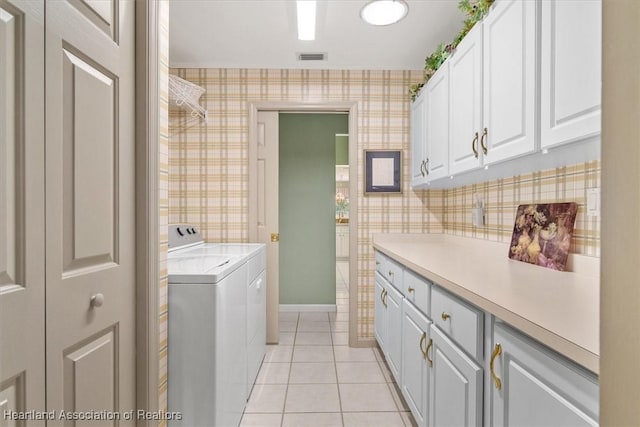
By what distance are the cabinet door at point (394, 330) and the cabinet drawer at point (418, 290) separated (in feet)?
0.60

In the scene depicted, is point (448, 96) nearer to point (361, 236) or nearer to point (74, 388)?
point (361, 236)

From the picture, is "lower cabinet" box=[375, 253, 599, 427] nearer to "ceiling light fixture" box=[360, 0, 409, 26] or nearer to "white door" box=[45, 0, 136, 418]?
"white door" box=[45, 0, 136, 418]

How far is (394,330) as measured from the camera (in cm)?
227

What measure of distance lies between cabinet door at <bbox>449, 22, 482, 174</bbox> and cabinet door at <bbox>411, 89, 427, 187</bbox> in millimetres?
563

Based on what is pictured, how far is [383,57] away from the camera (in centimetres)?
289

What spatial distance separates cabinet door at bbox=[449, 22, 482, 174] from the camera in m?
1.78

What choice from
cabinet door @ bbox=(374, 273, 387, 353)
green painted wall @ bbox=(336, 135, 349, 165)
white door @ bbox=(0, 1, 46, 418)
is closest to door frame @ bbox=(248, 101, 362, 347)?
cabinet door @ bbox=(374, 273, 387, 353)

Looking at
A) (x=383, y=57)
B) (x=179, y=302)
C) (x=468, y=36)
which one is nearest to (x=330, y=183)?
(x=383, y=57)

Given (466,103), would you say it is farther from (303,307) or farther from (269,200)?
(303,307)

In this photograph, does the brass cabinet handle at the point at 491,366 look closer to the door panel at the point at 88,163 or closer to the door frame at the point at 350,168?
the door panel at the point at 88,163

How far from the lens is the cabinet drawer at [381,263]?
8.57 feet

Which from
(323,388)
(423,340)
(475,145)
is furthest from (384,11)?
(323,388)

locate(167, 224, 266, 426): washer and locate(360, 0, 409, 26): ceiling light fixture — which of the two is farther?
locate(360, 0, 409, 26): ceiling light fixture

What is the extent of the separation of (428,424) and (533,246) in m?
0.98
